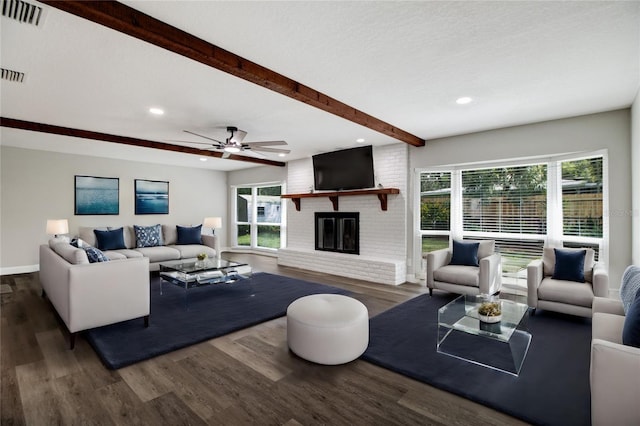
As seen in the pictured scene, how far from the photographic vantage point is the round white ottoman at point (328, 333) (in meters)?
2.54

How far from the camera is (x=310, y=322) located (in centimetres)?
258

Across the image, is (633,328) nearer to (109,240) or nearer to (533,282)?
(533,282)

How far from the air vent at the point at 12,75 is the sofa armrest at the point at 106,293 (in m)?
1.79

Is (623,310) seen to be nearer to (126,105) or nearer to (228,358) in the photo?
(228,358)

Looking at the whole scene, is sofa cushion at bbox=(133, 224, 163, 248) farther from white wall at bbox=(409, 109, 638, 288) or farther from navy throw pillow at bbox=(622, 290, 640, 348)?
navy throw pillow at bbox=(622, 290, 640, 348)

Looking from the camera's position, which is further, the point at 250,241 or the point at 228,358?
the point at 250,241

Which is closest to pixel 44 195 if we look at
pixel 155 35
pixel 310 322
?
pixel 155 35

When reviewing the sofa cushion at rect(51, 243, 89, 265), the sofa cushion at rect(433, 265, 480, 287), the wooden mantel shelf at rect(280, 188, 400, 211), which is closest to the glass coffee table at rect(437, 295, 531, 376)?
the sofa cushion at rect(433, 265, 480, 287)

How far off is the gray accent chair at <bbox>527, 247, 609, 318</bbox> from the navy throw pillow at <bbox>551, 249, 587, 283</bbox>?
68mm

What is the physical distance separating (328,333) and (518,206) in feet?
12.2

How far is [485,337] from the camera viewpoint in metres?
2.52

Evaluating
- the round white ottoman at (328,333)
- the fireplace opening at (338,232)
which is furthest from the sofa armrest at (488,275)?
the fireplace opening at (338,232)

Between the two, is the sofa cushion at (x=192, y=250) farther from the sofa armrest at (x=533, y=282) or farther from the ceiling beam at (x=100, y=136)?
the sofa armrest at (x=533, y=282)

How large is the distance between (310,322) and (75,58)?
9.38ft
